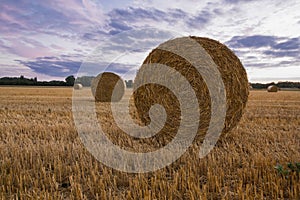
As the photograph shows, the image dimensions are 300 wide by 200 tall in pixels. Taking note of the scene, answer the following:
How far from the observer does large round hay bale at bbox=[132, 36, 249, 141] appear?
18.2 feet

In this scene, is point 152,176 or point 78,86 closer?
point 152,176


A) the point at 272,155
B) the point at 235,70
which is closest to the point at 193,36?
the point at 235,70

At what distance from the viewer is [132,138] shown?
5824 millimetres

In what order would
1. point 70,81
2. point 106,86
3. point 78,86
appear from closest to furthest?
point 106,86 < point 78,86 < point 70,81

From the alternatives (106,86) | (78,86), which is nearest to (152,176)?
(106,86)

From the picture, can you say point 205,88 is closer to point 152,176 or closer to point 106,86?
point 152,176

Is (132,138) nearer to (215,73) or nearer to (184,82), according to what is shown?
(184,82)

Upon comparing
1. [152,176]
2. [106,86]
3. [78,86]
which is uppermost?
[106,86]

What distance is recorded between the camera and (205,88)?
216 inches

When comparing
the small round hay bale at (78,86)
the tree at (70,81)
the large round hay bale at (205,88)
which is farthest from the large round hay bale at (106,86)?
the tree at (70,81)

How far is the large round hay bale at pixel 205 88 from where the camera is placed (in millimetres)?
5535

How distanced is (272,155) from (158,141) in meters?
→ 2.12

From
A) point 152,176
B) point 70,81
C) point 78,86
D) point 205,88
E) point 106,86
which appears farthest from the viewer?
point 70,81

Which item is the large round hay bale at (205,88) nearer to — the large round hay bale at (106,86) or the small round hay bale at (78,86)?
the large round hay bale at (106,86)
